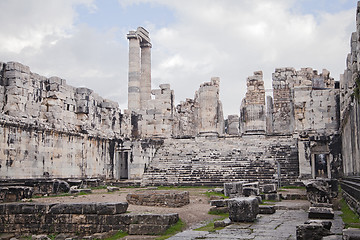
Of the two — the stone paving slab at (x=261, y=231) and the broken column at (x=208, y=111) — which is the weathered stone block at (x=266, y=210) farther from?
the broken column at (x=208, y=111)

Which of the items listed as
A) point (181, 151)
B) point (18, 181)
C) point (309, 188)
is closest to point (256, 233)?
point (309, 188)

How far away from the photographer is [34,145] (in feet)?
56.9

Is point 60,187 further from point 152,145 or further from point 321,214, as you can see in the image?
point 321,214

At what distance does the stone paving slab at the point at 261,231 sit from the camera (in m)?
6.57

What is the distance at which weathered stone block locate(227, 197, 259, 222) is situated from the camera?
818 centimetres

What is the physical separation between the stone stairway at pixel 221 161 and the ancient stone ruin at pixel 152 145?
56mm

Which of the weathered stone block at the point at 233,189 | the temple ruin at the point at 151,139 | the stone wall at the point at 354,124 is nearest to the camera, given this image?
the stone wall at the point at 354,124

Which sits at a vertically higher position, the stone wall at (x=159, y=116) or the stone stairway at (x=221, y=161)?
the stone wall at (x=159, y=116)

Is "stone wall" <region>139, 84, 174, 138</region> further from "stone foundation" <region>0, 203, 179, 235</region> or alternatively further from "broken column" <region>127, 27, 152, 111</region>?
"stone foundation" <region>0, 203, 179, 235</region>

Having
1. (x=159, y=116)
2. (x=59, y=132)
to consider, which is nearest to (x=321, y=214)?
(x=59, y=132)

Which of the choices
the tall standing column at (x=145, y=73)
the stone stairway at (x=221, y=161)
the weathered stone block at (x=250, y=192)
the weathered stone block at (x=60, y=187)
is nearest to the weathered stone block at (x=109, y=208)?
the weathered stone block at (x=250, y=192)

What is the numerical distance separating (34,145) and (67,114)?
138 inches

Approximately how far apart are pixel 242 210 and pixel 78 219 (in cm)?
370

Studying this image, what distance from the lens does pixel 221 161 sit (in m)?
21.7
